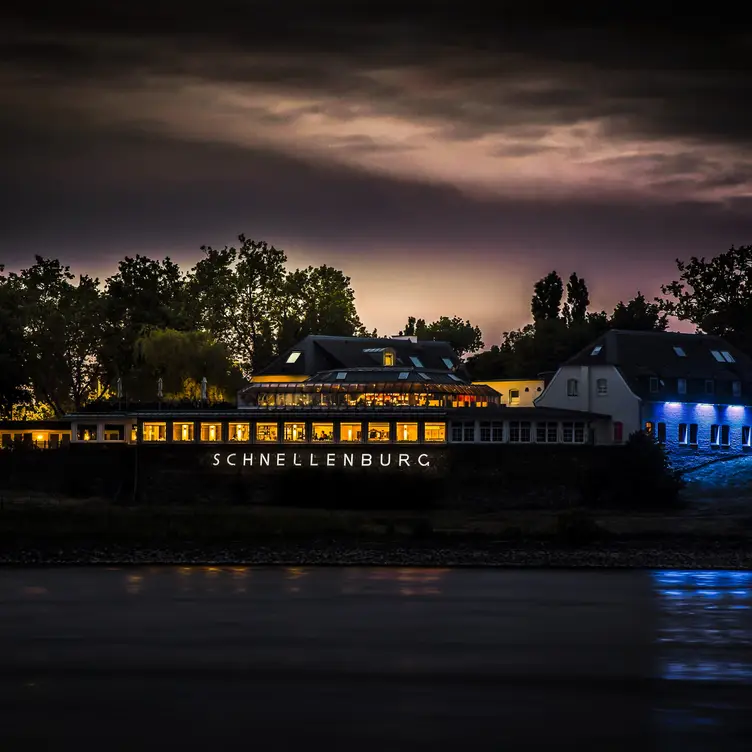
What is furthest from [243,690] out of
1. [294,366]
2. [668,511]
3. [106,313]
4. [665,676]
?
[106,313]

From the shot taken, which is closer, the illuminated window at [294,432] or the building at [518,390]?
the illuminated window at [294,432]

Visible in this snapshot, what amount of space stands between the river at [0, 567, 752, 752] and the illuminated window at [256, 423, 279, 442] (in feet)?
216

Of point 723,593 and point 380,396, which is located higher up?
point 380,396

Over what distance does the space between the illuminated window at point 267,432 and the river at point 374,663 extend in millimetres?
65926

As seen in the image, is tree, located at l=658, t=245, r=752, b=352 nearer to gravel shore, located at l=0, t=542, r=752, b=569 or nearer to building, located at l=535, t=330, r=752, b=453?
building, located at l=535, t=330, r=752, b=453

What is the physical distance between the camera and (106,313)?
162250 millimetres

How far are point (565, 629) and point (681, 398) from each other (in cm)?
8550

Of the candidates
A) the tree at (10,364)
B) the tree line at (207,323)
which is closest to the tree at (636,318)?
the tree line at (207,323)

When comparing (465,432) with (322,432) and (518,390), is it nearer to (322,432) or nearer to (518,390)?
(322,432)

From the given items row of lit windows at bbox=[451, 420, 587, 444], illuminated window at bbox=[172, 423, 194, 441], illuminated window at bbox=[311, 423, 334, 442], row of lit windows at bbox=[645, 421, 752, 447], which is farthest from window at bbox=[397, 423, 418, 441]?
row of lit windows at bbox=[645, 421, 752, 447]

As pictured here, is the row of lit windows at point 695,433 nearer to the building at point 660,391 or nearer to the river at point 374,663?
the building at point 660,391

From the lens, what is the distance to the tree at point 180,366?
146 meters

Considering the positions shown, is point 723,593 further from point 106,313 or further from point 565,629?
point 106,313

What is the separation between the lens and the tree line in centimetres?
14862
